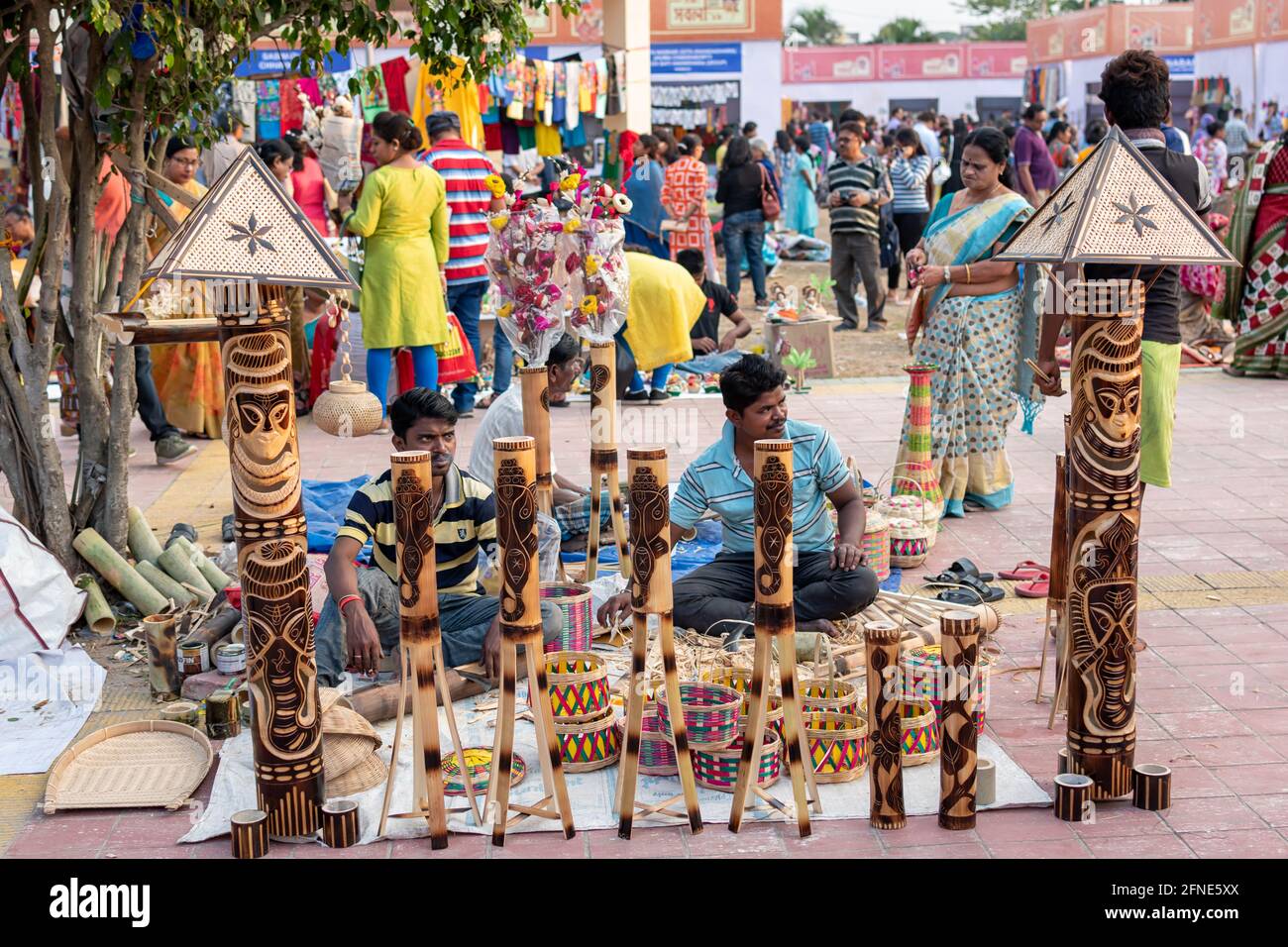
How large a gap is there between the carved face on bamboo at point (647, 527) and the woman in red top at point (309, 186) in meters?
6.68

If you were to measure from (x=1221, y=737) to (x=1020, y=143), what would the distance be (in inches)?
412

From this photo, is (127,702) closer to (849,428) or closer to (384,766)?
(384,766)

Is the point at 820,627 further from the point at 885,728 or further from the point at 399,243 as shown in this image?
the point at 399,243

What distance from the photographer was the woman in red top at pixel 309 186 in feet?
31.5

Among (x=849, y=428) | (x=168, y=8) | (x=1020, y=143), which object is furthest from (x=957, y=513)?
(x=1020, y=143)

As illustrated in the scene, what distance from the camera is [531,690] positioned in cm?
353

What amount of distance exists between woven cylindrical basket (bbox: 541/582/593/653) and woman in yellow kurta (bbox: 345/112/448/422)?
342 cm

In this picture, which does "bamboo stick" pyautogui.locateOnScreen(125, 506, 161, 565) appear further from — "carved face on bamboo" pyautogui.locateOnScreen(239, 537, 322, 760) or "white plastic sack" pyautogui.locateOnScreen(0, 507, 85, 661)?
"carved face on bamboo" pyautogui.locateOnScreen(239, 537, 322, 760)

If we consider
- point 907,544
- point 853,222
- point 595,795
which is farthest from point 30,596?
point 853,222

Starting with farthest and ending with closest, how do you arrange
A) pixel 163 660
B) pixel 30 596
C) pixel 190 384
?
pixel 190 384, pixel 30 596, pixel 163 660

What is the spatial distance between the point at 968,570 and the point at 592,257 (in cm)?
194

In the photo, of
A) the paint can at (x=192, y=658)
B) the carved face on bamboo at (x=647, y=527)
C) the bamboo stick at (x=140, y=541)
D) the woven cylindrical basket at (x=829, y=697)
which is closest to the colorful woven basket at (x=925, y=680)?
the woven cylindrical basket at (x=829, y=697)

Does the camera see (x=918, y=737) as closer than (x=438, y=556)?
Yes

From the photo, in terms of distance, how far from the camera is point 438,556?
4645 mm
